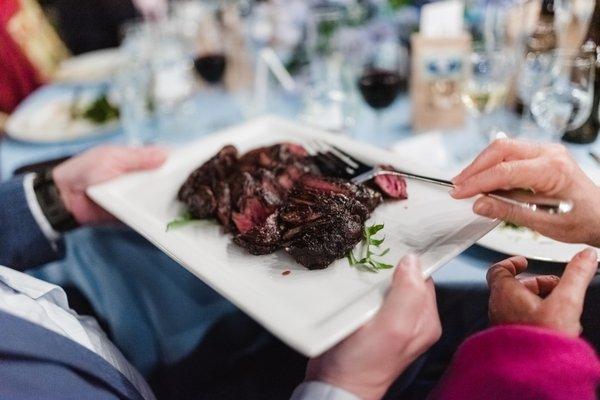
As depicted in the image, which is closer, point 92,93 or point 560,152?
point 560,152

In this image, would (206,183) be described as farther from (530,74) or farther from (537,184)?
(530,74)

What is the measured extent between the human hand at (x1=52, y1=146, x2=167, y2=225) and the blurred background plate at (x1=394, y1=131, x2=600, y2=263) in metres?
0.62

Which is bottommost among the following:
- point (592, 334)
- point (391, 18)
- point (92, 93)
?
point (592, 334)

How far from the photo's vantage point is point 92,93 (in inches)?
85.5

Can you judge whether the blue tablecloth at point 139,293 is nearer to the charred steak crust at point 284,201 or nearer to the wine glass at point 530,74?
the charred steak crust at point 284,201

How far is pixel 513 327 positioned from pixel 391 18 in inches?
62.0

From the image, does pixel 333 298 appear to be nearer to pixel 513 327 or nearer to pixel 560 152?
pixel 513 327

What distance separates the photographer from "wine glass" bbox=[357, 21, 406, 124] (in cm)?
143

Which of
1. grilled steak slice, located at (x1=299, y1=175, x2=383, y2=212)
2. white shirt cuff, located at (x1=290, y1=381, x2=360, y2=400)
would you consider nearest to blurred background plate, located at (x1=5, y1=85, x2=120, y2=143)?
grilled steak slice, located at (x1=299, y1=175, x2=383, y2=212)

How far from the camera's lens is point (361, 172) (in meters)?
1.06

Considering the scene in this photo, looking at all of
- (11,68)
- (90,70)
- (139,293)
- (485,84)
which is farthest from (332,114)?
(11,68)

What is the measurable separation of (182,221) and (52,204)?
457mm

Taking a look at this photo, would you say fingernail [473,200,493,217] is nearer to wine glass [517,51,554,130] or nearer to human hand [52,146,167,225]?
wine glass [517,51,554,130]

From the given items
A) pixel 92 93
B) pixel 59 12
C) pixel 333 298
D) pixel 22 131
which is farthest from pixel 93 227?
pixel 59 12
